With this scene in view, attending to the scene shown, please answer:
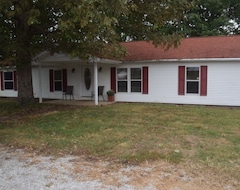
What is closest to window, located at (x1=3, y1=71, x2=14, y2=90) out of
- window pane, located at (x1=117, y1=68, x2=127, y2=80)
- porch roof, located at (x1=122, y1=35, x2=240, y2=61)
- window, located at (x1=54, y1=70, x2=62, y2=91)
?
window, located at (x1=54, y1=70, x2=62, y2=91)

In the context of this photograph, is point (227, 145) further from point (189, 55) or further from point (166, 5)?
point (189, 55)

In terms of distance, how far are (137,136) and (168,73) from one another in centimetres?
774

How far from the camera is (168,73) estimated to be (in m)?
13.8

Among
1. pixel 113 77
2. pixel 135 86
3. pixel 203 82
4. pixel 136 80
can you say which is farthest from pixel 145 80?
pixel 203 82

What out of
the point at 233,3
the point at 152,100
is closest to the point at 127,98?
the point at 152,100

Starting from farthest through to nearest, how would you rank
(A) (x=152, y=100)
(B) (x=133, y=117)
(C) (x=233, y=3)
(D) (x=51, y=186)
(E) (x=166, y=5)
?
1. (C) (x=233, y=3)
2. (A) (x=152, y=100)
3. (E) (x=166, y=5)
4. (B) (x=133, y=117)
5. (D) (x=51, y=186)

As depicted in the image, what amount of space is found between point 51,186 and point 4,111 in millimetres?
8505

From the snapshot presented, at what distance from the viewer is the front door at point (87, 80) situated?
16.0m

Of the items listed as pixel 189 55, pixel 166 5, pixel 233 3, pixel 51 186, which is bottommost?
pixel 51 186

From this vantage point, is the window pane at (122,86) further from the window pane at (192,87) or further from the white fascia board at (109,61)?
the window pane at (192,87)

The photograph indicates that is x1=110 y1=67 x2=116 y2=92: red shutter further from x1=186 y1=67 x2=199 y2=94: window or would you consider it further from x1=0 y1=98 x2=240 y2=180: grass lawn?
x1=0 y1=98 x2=240 y2=180: grass lawn

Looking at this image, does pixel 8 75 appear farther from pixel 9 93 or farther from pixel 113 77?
pixel 113 77

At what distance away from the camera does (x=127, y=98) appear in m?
14.9

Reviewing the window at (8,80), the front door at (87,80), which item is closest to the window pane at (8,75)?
the window at (8,80)
